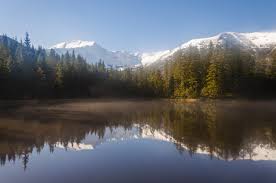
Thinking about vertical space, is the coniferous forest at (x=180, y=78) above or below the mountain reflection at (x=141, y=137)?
above

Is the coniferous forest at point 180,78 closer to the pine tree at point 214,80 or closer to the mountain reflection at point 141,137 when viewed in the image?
the pine tree at point 214,80

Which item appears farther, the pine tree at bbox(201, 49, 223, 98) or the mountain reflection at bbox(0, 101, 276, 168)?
the pine tree at bbox(201, 49, 223, 98)

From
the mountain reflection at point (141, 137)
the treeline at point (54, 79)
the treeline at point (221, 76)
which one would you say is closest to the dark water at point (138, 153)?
the mountain reflection at point (141, 137)

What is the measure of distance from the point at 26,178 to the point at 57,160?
13.2 ft

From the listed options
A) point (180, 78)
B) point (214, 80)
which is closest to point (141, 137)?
point (214, 80)

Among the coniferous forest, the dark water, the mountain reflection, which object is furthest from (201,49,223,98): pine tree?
the dark water

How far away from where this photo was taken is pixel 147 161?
1953cm

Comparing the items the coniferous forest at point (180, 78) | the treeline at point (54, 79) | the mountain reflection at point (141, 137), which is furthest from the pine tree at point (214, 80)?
the mountain reflection at point (141, 137)

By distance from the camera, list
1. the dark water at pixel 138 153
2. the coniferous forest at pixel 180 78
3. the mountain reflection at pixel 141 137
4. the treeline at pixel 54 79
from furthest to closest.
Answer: the coniferous forest at pixel 180 78 → the treeline at pixel 54 79 → the mountain reflection at pixel 141 137 → the dark water at pixel 138 153

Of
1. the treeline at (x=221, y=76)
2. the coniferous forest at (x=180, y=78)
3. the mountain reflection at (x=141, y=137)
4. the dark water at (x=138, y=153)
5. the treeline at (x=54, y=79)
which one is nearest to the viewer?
the dark water at (x=138, y=153)

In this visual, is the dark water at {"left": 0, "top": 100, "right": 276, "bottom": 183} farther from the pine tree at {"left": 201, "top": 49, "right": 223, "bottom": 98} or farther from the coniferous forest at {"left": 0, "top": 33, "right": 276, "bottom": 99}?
the coniferous forest at {"left": 0, "top": 33, "right": 276, "bottom": 99}

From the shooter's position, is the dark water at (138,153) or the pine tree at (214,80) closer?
the dark water at (138,153)

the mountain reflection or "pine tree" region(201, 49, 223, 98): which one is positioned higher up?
"pine tree" region(201, 49, 223, 98)

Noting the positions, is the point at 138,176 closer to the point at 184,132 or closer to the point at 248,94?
the point at 184,132
